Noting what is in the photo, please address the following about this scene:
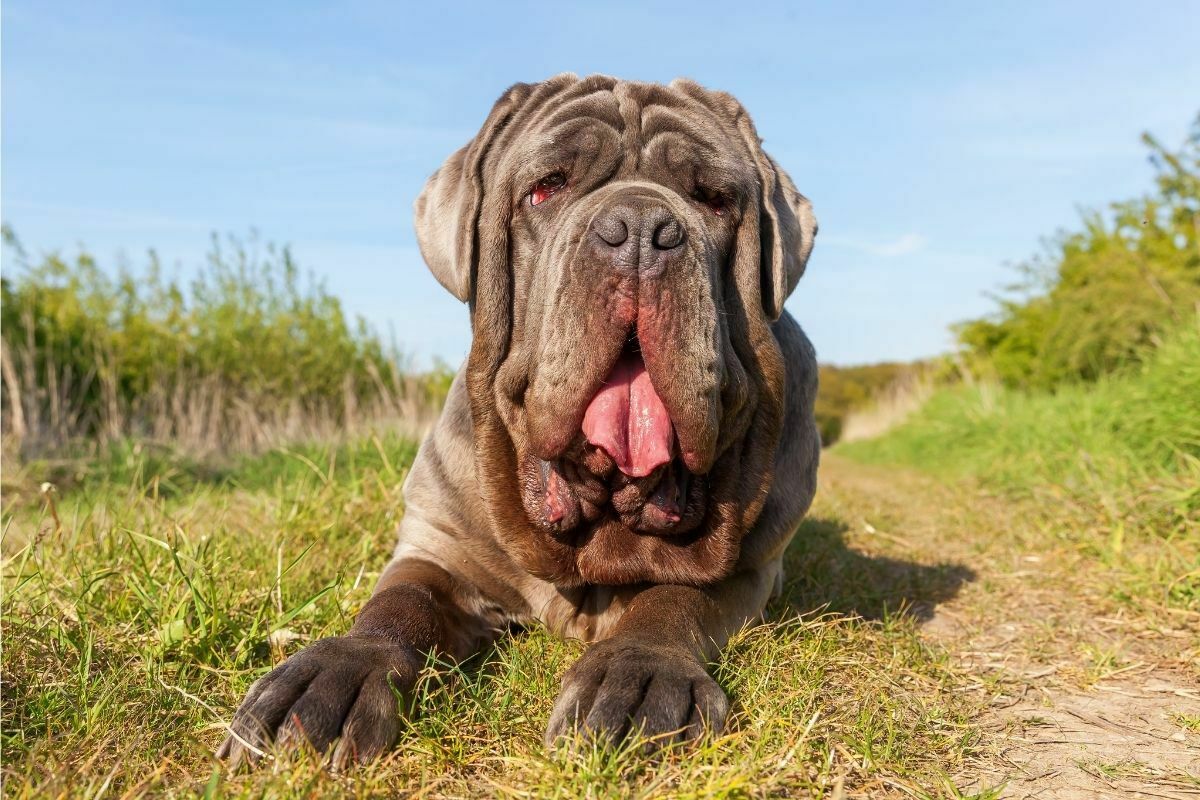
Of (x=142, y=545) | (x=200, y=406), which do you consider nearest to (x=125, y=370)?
(x=200, y=406)

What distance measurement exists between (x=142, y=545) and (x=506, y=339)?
1645 mm

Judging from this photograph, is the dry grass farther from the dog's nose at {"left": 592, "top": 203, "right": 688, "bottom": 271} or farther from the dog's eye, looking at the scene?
the dog's nose at {"left": 592, "top": 203, "right": 688, "bottom": 271}

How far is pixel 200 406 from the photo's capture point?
9867mm

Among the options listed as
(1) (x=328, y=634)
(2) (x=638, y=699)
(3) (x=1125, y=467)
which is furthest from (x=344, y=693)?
(3) (x=1125, y=467)

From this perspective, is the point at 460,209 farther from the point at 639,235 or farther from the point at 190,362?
the point at 190,362

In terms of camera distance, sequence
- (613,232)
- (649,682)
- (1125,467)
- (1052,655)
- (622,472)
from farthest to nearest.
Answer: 1. (1125,467)
2. (1052,655)
3. (622,472)
4. (613,232)
5. (649,682)

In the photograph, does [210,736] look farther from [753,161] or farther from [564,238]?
[753,161]

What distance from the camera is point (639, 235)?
6.91ft

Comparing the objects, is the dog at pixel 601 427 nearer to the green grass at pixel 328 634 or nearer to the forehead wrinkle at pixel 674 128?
the forehead wrinkle at pixel 674 128

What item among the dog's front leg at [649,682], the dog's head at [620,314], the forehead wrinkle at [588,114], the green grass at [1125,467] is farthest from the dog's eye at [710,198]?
the green grass at [1125,467]

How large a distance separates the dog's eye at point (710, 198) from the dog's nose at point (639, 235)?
386 mm

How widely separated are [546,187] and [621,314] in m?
0.59

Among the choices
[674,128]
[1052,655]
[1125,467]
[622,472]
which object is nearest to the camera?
[622,472]

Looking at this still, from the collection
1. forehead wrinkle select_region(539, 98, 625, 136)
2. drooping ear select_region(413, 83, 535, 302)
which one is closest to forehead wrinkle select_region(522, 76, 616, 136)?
forehead wrinkle select_region(539, 98, 625, 136)
